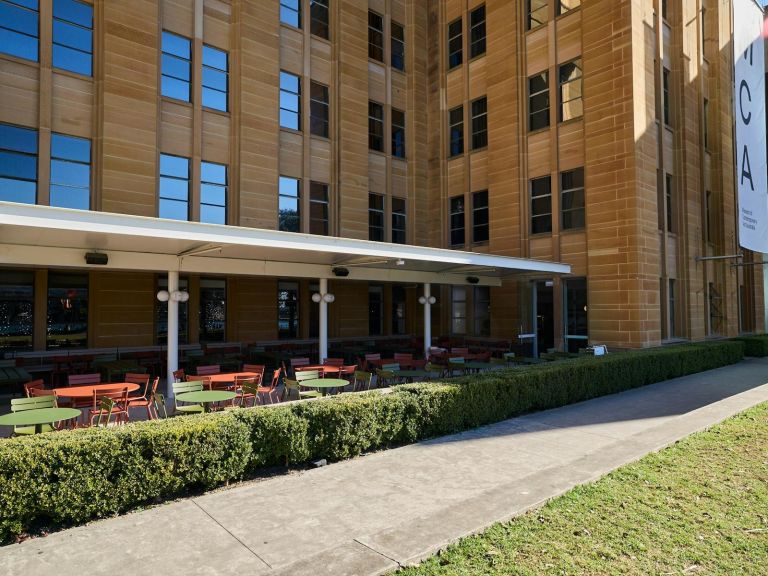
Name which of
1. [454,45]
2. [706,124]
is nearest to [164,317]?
[454,45]

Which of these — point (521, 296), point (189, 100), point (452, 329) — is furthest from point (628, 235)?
point (189, 100)

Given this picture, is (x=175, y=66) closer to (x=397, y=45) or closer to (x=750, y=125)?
(x=397, y=45)

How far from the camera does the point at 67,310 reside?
14945mm

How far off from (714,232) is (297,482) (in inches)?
919

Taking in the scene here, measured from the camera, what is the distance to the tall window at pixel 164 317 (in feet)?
53.6

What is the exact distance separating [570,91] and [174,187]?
1476cm

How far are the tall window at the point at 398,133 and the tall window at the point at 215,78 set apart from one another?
8.10 m

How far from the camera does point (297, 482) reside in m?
6.32

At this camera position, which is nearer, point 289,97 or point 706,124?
point 289,97

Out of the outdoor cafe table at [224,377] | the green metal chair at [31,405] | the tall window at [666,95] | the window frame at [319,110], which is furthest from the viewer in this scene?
the window frame at [319,110]

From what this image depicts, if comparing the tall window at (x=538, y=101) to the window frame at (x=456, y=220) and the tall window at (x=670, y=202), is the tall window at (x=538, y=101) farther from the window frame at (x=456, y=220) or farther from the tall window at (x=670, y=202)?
the tall window at (x=670, y=202)

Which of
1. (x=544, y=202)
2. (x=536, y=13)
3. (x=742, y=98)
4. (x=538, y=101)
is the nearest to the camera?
(x=742, y=98)

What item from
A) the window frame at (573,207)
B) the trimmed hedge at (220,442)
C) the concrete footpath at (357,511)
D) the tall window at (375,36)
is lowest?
the concrete footpath at (357,511)

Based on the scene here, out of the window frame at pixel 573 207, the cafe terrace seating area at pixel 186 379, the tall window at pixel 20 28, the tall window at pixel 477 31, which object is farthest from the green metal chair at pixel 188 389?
the tall window at pixel 477 31
